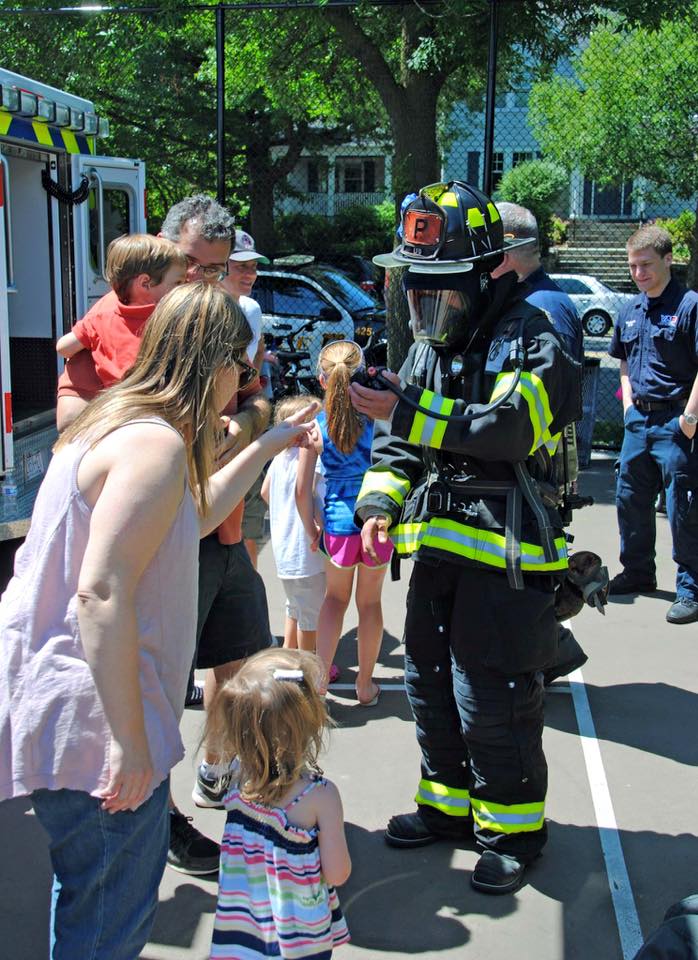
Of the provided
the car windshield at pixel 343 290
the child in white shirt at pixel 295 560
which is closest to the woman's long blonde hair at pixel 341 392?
the child in white shirt at pixel 295 560

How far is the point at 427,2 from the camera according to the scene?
870 cm

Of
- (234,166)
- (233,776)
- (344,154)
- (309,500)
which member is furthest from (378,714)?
(344,154)

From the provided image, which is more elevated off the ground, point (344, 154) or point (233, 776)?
point (344, 154)

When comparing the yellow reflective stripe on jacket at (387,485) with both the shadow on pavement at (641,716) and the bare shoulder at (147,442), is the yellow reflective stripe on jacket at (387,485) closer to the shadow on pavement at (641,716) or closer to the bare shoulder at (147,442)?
the bare shoulder at (147,442)

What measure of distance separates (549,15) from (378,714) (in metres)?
6.92

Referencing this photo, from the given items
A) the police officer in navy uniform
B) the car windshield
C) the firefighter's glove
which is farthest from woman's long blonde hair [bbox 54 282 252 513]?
the car windshield

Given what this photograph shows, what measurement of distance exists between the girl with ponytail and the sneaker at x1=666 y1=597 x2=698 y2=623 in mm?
2038

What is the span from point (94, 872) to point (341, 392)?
8.54 ft

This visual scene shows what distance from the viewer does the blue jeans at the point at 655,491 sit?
6031 mm

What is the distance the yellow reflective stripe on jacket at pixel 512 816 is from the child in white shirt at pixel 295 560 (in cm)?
158

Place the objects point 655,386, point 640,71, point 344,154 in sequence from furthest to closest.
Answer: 1. point 344,154
2. point 640,71
3. point 655,386

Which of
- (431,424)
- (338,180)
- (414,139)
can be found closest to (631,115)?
(338,180)

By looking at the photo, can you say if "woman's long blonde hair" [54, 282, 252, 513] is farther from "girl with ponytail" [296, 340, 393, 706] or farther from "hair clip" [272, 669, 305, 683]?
"girl with ponytail" [296, 340, 393, 706]

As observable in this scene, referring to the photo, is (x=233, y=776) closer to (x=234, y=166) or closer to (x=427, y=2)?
(x=427, y=2)
